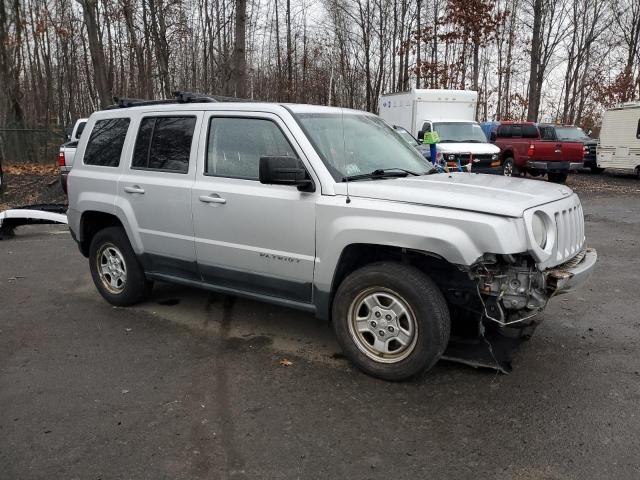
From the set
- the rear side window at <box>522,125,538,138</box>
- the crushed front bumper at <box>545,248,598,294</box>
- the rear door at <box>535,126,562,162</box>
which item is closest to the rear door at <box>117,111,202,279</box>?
the crushed front bumper at <box>545,248,598,294</box>

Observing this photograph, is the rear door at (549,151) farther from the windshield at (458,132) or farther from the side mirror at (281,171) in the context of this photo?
the side mirror at (281,171)

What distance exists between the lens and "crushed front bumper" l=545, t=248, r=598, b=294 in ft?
11.6

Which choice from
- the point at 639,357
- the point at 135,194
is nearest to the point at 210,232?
the point at 135,194

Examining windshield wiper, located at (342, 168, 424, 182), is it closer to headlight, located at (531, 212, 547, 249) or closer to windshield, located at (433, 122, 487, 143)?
headlight, located at (531, 212, 547, 249)

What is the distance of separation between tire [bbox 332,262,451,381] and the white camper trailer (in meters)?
14.7

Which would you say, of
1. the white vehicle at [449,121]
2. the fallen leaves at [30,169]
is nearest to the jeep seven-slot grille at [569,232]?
the white vehicle at [449,121]

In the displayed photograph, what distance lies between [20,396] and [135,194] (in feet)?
6.64

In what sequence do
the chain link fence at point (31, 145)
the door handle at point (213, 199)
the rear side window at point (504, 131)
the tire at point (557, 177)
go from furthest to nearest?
the chain link fence at point (31, 145)
the rear side window at point (504, 131)
the tire at point (557, 177)
the door handle at point (213, 199)

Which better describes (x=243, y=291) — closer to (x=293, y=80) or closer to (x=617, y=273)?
(x=617, y=273)

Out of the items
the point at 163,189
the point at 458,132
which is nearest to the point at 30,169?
the point at 458,132

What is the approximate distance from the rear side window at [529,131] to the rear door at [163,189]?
16.4 meters

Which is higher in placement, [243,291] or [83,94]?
[83,94]

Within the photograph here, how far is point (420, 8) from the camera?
3127 cm

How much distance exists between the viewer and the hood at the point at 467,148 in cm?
1526
